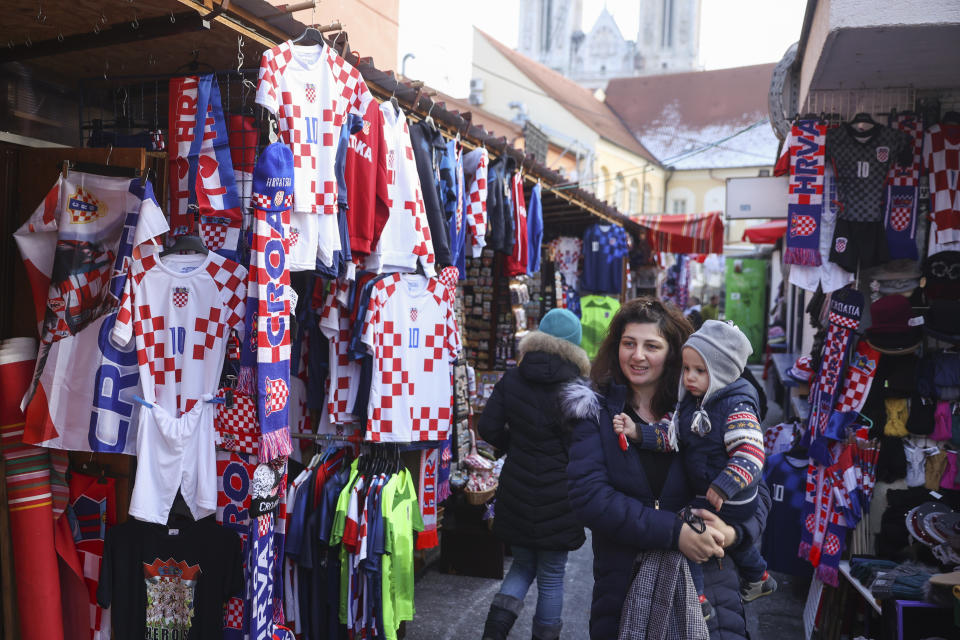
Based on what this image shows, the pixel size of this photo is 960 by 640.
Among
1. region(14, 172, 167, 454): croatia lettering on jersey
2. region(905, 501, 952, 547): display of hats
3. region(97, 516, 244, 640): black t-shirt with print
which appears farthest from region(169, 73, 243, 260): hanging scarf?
region(905, 501, 952, 547): display of hats

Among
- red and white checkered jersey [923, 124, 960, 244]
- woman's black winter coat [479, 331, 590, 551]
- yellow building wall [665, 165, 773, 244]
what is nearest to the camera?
woman's black winter coat [479, 331, 590, 551]

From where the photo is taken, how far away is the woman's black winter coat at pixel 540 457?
11.7 ft

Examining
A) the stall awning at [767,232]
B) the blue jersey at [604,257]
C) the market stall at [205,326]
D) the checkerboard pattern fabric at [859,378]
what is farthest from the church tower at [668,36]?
the market stall at [205,326]

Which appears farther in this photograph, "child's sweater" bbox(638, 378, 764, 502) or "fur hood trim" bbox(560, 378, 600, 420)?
"fur hood trim" bbox(560, 378, 600, 420)

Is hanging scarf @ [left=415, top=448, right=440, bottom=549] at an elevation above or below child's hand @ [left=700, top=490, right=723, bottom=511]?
below

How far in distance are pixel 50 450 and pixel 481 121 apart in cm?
1806

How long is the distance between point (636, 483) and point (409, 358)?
72.7 inches

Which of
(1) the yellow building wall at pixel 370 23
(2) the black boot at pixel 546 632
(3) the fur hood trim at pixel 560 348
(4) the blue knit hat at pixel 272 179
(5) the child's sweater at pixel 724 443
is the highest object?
(1) the yellow building wall at pixel 370 23

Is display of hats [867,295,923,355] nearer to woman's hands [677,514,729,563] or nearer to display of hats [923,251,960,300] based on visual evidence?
display of hats [923,251,960,300]

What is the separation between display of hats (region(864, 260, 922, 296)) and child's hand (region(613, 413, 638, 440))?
8.98 feet

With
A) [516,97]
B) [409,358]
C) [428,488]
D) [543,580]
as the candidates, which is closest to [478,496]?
[428,488]

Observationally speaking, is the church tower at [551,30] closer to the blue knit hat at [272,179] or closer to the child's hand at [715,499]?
the blue knit hat at [272,179]

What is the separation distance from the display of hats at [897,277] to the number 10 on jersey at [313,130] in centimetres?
327

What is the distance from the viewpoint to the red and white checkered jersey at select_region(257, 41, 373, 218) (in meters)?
2.96
